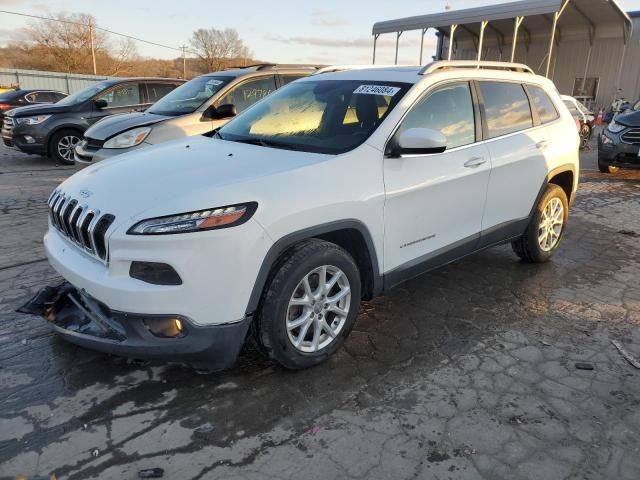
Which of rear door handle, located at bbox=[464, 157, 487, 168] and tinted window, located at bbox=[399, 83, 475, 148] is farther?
rear door handle, located at bbox=[464, 157, 487, 168]

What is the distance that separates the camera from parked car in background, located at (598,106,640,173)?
9414mm

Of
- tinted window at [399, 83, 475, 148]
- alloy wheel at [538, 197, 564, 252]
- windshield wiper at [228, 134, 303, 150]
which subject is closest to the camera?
windshield wiper at [228, 134, 303, 150]

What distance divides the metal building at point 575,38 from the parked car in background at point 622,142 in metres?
13.5

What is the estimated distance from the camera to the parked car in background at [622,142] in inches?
371

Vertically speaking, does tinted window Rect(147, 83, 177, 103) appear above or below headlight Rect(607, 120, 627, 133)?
above

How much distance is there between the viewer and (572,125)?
16.6 ft

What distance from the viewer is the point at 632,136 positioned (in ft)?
31.0

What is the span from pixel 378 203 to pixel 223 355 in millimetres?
1293

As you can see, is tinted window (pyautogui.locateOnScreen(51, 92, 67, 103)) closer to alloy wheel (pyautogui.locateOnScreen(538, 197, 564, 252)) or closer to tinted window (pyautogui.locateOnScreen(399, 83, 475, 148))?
tinted window (pyautogui.locateOnScreen(399, 83, 475, 148))

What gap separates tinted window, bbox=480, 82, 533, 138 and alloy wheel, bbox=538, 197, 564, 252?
86cm

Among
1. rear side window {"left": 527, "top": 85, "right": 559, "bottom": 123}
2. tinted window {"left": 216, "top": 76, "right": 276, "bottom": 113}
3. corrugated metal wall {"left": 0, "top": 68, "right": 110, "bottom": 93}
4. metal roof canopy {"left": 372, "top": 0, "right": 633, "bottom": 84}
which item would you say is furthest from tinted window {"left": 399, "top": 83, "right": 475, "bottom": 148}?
corrugated metal wall {"left": 0, "top": 68, "right": 110, "bottom": 93}

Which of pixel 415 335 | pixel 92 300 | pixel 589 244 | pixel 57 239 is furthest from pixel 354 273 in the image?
pixel 589 244

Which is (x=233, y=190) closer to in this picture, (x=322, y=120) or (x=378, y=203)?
(x=378, y=203)

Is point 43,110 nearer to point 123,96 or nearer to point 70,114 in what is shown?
point 70,114
